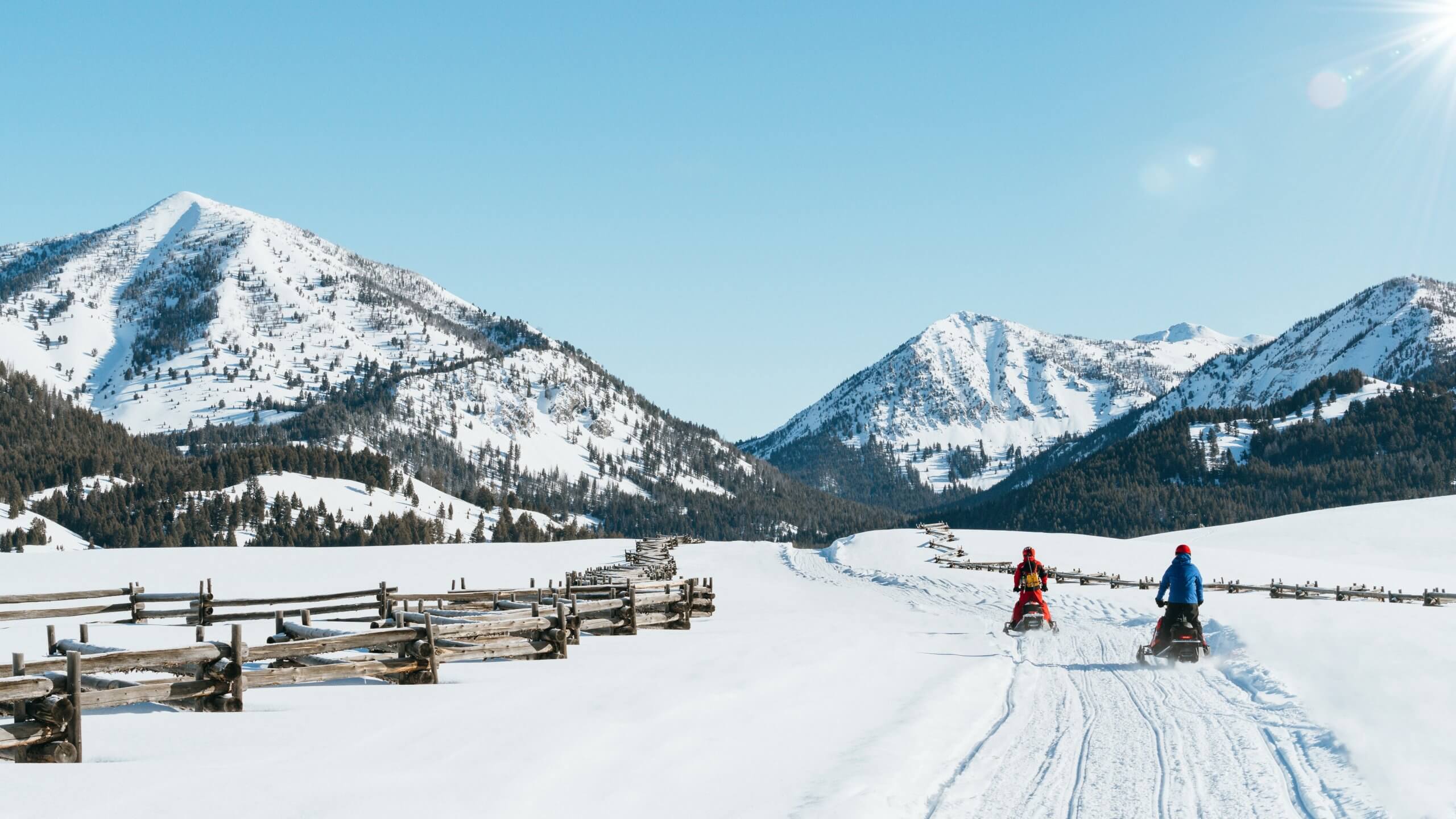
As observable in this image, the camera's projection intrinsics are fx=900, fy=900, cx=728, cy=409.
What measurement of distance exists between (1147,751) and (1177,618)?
298 inches

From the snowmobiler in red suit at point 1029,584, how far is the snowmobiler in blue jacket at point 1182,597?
412cm

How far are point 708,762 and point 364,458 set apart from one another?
165 meters

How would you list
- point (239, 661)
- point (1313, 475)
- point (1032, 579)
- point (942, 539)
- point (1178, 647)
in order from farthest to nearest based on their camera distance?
point (1313, 475) < point (942, 539) < point (1032, 579) < point (1178, 647) < point (239, 661)

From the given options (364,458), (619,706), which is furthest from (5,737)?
(364,458)

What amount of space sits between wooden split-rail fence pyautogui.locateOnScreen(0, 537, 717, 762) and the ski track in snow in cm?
858

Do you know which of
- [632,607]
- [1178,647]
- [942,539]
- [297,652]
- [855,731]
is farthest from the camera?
[942,539]

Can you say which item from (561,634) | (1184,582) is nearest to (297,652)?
(561,634)

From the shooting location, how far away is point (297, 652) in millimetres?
13125

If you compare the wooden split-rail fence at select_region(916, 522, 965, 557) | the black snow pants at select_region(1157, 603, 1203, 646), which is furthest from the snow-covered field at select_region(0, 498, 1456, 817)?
the wooden split-rail fence at select_region(916, 522, 965, 557)

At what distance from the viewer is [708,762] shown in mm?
9492

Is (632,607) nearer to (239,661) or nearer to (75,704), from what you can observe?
(239,661)

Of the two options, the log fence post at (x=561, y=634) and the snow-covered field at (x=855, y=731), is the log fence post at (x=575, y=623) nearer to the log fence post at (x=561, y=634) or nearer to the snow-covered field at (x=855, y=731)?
the snow-covered field at (x=855, y=731)

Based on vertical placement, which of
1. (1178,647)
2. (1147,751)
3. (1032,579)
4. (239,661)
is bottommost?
(1178,647)

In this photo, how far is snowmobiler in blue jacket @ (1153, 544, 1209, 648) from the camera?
1630 cm
